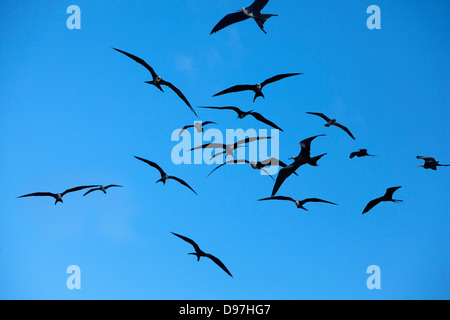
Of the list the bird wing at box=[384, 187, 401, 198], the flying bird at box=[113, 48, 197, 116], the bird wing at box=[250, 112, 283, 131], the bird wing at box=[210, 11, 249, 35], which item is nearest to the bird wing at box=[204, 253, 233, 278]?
the bird wing at box=[250, 112, 283, 131]

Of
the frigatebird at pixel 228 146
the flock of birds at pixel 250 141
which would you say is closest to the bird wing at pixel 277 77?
the flock of birds at pixel 250 141

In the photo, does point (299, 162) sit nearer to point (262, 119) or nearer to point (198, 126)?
point (262, 119)

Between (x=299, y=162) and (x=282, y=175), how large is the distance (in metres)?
0.91

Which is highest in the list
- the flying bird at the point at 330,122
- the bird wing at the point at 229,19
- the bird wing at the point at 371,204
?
the bird wing at the point at 229,19

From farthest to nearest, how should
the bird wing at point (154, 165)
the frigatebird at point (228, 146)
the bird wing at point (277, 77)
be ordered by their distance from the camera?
the bird wing at point (154, 165)
the frigatebird at point (228, 146)
the bird wing at point (277, 77)

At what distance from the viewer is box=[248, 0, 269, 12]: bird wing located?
11.4 m

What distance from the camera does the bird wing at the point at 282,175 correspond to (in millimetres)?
13586

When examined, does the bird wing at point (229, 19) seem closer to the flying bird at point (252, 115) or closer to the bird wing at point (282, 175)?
the flying bird at point (252, 115)

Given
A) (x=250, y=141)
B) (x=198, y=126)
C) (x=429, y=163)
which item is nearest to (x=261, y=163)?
(x=250, y=141)

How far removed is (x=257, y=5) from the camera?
1148cm

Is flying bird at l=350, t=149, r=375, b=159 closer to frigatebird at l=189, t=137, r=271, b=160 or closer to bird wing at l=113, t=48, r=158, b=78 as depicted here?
frigatebird at l=189, t=137, r=271, b=160
